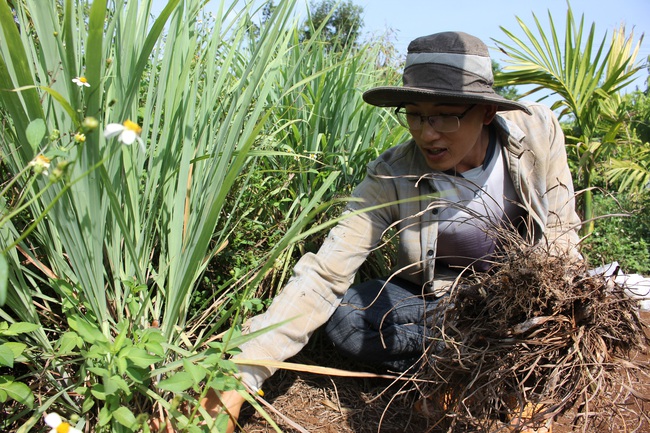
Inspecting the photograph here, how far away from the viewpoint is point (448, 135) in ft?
5.54

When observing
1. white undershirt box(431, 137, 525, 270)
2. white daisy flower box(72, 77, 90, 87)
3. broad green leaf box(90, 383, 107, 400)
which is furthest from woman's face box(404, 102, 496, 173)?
broad green leaf box(90, 383, 107, 400)

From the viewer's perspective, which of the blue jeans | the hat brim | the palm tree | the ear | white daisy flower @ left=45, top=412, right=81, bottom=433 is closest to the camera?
white daisy flower @ left=45, top=412, right=81, bottom=433

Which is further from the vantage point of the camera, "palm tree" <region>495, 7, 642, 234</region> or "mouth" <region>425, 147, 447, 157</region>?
"palm tree" <region>495, 7, 642, 234</region>

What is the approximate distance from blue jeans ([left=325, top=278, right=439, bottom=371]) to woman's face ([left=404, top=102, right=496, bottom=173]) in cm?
48

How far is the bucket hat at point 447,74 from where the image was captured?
164 centimetres

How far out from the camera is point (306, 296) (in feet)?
5.38

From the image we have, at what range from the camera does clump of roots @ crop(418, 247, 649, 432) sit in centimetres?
121

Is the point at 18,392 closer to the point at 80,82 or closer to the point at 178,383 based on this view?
the point at 178,383

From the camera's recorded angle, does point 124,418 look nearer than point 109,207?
Yes

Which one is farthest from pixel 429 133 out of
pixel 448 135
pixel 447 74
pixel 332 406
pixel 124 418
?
pixel 124 418

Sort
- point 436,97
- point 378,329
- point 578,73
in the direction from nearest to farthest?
1. point 436,97
2. point 378,329
3. point 578,73

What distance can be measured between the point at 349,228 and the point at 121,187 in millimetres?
807

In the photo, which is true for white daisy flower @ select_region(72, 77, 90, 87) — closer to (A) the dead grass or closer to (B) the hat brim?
(A) the dead grass

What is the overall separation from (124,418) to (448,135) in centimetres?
119
